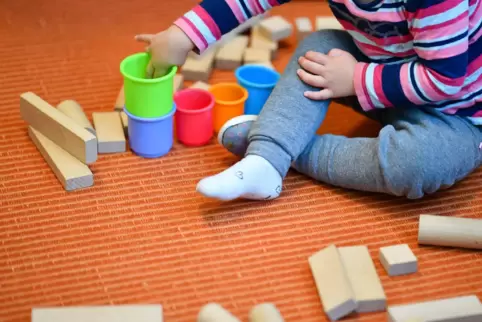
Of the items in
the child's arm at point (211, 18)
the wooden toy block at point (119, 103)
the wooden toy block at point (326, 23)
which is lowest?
the wooden toy block at point (119, 103)

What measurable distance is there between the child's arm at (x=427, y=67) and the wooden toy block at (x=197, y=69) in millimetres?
389

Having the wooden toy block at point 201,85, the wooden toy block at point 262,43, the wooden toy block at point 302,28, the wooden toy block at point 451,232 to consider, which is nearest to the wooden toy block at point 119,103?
the wooden toy block at point 201,85

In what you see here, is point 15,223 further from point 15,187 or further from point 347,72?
point 347,72

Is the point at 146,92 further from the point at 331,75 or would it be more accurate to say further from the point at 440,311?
the point at 440,311

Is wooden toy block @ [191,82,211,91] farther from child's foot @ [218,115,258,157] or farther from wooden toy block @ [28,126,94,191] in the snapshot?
wooden toy block @ [28,126,94,191]

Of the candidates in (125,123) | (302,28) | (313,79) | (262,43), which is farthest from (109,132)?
(302,28)

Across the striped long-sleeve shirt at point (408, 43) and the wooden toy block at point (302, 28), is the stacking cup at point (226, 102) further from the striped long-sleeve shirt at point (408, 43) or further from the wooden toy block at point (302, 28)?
the wooden toy block at point (302, 28)

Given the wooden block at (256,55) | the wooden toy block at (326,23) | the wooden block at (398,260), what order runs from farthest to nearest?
the wooden toy block at (326,23), the wooden block at (256,55), the wooden block at (398,260)

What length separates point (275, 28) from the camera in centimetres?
156

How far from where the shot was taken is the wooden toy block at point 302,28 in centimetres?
159

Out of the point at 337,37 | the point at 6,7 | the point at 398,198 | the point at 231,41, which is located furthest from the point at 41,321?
the point at 6,7

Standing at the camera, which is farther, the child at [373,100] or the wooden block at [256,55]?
the wooden block at [256,55]

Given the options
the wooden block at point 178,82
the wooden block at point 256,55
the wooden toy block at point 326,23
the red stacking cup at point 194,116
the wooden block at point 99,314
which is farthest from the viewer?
the wooden toy block at point 326,23

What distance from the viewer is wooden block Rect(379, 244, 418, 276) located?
99 cm
